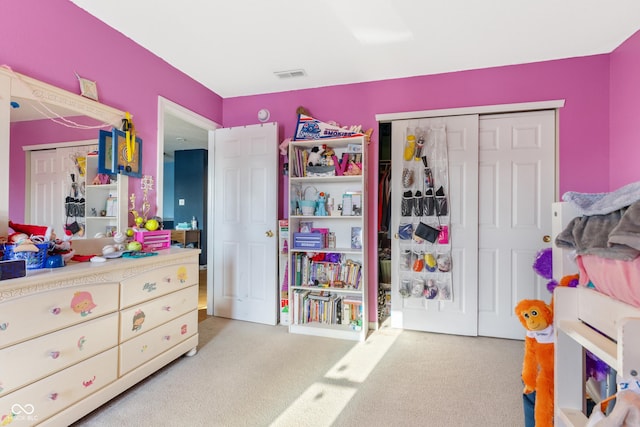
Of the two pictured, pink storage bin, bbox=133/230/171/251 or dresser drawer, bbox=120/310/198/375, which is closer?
dresser drawer, bbox=120/310/198/375

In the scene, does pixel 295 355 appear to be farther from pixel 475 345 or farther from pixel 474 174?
pixel 474 174

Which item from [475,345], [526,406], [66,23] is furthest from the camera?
[475,345]

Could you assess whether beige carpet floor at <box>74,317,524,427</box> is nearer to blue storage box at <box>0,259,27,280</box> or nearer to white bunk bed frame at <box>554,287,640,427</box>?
white bunk bed frame at <box>554,287,640,427</box>

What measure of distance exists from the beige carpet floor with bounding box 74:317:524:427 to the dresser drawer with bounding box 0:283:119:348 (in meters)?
0.60

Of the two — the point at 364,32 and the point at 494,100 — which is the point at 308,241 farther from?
the point at 494,100

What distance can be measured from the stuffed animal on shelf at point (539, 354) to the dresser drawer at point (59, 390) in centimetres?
215

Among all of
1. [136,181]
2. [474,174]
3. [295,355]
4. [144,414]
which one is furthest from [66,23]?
[474,174]

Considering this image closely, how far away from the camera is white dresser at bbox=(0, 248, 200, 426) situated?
4.46 ft

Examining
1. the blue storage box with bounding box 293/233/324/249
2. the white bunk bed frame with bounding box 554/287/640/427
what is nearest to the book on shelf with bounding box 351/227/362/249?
the blue storage box with bounding box 293/233/324/249

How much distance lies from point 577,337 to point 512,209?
2.00 metres

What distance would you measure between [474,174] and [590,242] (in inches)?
76.9

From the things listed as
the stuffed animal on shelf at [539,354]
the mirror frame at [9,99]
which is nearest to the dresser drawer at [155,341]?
the mirror frame at [9,99]

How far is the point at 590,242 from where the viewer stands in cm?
106

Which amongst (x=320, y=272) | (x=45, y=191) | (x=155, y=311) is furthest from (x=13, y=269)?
(x=320, y=272)
